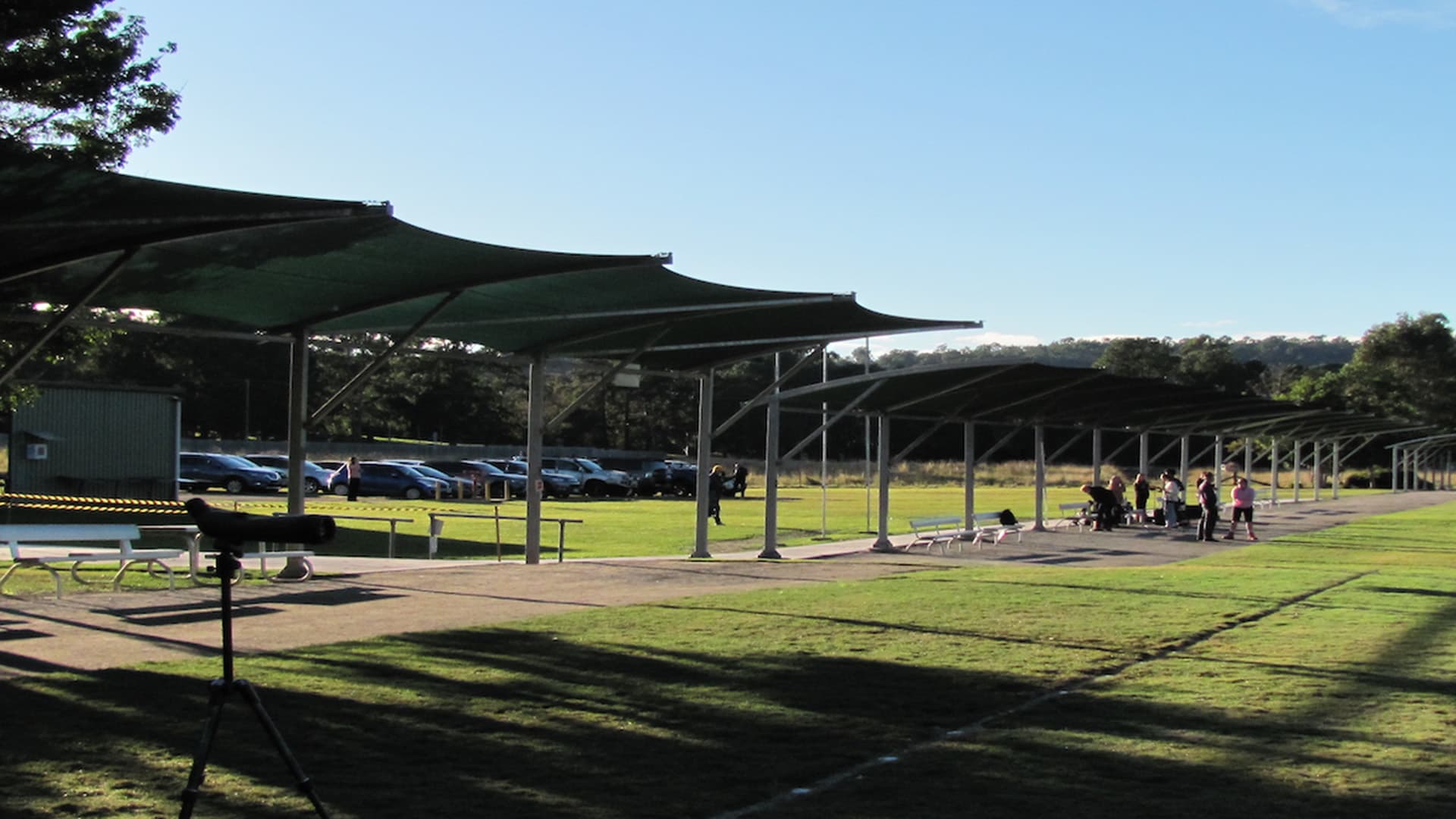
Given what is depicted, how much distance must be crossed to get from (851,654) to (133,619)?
613 centimetres

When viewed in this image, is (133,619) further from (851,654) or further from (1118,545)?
(1118,545)

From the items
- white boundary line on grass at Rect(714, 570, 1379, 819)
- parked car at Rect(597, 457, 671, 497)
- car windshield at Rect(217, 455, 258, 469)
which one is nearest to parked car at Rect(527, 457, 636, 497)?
parked car at Rect(597, 457, 671, 497)

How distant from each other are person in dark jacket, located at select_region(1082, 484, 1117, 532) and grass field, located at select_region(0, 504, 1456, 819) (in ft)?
61.8

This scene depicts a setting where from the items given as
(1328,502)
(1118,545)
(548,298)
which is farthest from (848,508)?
(548,298)

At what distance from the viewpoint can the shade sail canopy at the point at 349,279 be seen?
9.16m

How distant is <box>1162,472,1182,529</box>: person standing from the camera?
33.3m

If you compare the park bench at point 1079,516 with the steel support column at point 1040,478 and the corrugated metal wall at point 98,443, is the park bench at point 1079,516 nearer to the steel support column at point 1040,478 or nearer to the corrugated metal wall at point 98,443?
the steel support column at point 1040,478

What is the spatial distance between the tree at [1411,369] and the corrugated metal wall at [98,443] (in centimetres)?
7237

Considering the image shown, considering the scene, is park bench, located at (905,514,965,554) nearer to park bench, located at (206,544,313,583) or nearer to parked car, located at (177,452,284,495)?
park bench, located at (206,544,313,583)

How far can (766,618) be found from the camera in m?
13.0

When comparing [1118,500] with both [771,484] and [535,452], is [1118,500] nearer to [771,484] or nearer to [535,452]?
[771,484]

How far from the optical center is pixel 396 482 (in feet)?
158

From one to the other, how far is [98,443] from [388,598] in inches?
1031

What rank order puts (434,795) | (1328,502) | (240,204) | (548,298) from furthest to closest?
1. (1328,502)
2. (548,298)
3. (240,204)
4. (434,795)
